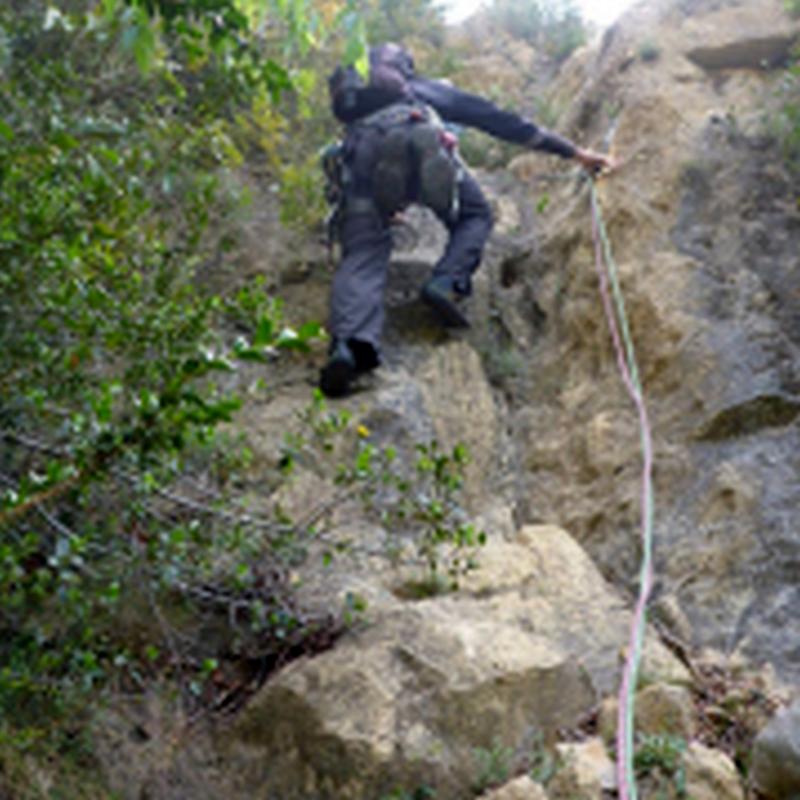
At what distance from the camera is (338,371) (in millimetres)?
4555

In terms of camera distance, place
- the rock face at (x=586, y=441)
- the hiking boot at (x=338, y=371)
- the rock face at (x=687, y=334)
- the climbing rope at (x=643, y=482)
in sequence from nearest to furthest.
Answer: the climbing rope at (x=643, y=482)
the rock face at (x=586, y=441)
the rock face at (x=687, y=334)
the hiking boot at (x=338, y=371)

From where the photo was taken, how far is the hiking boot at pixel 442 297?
504 cm

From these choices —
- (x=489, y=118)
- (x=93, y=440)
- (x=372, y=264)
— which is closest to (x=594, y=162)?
(x=489, y=118)

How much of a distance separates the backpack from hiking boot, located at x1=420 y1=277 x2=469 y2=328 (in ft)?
1.36

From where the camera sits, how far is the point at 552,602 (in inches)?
139

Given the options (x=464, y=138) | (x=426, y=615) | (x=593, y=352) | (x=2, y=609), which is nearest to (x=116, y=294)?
(x=2, y=609)

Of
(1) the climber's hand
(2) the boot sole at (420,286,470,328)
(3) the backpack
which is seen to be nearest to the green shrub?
(3) the backpack

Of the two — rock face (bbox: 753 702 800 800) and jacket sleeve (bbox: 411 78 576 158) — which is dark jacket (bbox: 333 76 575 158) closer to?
jacket sleeve (bbox: 411 78 576 158)

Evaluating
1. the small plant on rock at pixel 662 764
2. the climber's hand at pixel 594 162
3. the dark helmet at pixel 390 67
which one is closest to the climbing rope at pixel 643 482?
the small plant on rock at pixel 662 764

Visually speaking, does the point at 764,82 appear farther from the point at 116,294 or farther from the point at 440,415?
the point at 116,294

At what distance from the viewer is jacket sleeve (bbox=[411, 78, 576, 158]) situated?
5695mm

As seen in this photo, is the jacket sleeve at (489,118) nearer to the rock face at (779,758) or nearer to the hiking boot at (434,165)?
the hiking boot at (434,165)

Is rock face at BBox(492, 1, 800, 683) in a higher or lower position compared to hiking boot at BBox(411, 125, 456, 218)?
→ lower

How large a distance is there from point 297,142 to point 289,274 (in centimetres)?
152
